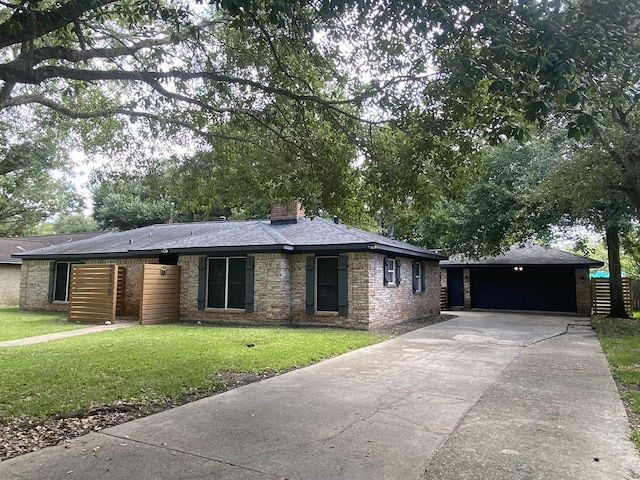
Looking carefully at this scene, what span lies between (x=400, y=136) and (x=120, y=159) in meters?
6.60

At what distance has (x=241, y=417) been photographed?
434 centimetres

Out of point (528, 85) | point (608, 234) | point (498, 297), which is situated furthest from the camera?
point (498, 297)

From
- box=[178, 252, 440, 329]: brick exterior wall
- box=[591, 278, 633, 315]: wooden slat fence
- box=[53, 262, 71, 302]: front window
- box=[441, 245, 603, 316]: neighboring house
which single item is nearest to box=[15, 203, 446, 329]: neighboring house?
box=[178, 252, 440, 329]: brick exterior wall

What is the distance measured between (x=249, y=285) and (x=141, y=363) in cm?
597

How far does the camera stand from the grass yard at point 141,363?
192 inches

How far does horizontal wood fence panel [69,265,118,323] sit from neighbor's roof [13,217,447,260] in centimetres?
136

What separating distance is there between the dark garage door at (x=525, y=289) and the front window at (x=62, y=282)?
57.8 ft

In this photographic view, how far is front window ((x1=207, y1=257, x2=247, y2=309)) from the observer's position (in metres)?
12.9

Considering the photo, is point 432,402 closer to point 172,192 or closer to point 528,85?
point 528,85

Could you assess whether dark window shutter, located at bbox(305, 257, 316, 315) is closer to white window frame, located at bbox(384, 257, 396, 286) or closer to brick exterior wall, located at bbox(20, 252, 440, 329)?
brick exterior wall, located at bbox(20, 252, 440, 329)

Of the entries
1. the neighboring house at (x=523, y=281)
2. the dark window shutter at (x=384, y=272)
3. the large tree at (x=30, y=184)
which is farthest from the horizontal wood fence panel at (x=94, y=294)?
the neighboring house at (x=523, y=281)

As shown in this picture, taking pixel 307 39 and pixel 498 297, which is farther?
pixel 498 297

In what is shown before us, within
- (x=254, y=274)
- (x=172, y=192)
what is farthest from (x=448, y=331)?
(x=172, y=192)

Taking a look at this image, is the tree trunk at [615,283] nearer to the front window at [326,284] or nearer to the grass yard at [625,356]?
the grass yard at [625,356]
